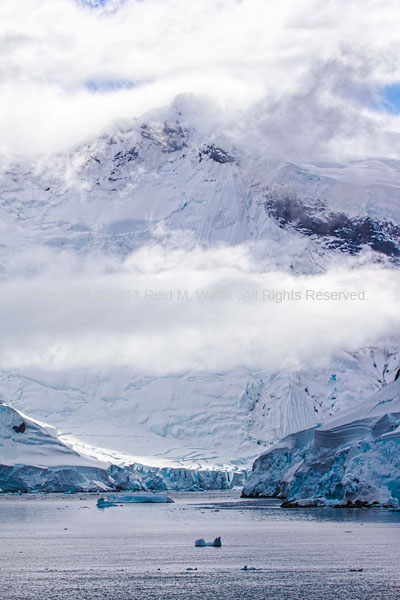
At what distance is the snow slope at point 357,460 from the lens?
86000 mm

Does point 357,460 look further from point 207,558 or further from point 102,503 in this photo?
point 102,503

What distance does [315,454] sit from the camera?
10288 centimetres

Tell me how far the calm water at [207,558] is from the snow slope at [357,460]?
2349 millimetres

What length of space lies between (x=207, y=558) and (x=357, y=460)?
33.0 m

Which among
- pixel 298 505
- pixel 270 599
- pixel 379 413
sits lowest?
pixel 270 599

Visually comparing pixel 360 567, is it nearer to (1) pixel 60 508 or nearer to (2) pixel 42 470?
(1) pixel 60 508

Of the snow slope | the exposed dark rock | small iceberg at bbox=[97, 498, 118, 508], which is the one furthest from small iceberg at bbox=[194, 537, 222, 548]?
the exposed dark rock

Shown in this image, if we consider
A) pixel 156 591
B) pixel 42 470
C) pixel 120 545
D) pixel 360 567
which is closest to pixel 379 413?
pixel 120 545

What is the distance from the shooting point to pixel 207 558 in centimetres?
5619

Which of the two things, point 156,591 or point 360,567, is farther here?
point 360,567

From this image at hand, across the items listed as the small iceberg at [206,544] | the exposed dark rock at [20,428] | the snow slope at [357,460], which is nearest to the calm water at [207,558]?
the small iceberg at [206,544]

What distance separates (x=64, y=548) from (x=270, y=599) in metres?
23.2

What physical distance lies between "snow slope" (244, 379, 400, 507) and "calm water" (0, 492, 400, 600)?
2.35m

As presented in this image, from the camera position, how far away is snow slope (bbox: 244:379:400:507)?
86000mm
